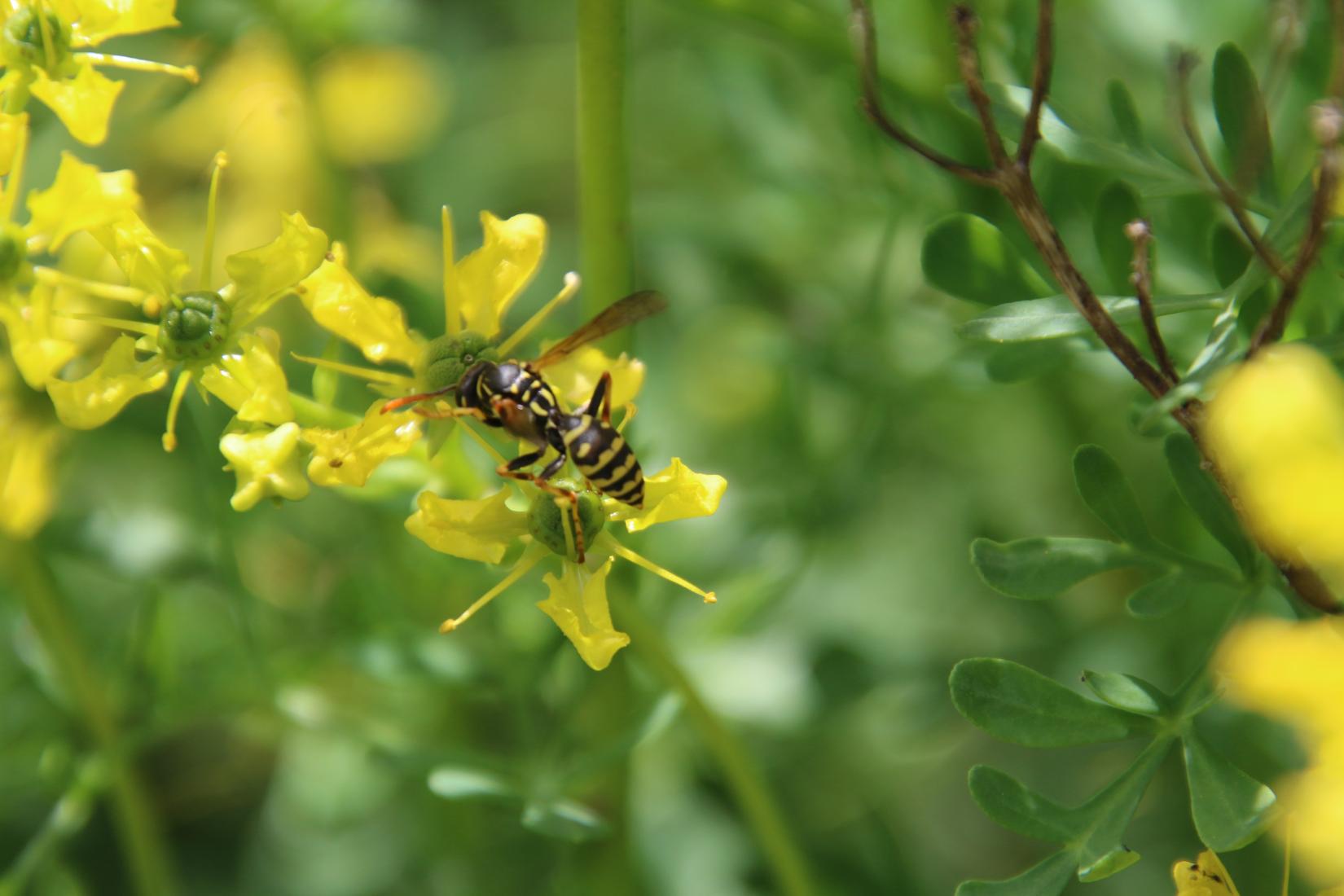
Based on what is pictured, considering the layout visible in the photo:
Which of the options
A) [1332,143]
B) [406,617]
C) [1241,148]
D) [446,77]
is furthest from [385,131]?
[1332,143]

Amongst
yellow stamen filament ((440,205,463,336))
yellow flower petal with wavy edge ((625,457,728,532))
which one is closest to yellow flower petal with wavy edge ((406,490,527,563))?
yellow flower petal with wavy edge ((625,457,728,532))

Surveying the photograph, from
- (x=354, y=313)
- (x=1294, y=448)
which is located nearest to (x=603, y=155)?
(x=354, y=313)

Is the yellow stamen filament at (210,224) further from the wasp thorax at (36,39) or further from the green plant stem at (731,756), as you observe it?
the green plant stem at (731,756)

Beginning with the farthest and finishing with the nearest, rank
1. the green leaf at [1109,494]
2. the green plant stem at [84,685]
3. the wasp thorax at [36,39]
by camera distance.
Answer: the green plant stem at [84,685]
the wasp thorax at [36,39]
the green leaf at [1109,494]

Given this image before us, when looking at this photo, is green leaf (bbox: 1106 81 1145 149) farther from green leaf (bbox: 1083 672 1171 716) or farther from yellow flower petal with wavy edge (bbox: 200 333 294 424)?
yellow flower petal with wavy edge (bbox: 200 333 294 424)

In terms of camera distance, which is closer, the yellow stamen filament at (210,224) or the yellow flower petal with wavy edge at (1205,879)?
the yellow flower petal with wavy edge at (1205,879)

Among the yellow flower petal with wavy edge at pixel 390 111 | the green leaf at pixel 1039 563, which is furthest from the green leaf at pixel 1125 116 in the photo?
the yellow flower petal with wavy edge at pixel 390 111

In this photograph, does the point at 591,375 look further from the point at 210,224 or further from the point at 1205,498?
the point at 1205,498

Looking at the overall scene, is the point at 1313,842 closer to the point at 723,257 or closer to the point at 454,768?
the point at 454,768
